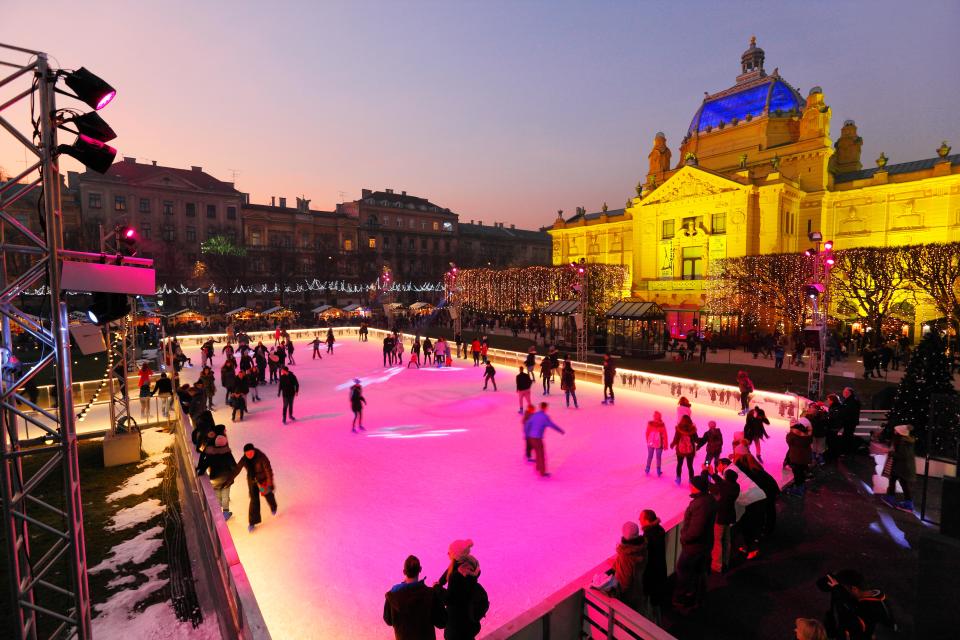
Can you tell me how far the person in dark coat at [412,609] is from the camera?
376 cm

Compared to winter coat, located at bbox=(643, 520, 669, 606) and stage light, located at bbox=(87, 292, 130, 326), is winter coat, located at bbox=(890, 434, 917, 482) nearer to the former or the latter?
winter coat, located at bbox=(643, 520, 669, 606)

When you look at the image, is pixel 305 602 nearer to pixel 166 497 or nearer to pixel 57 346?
pixel 57 346

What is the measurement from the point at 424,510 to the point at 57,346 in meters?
5.35

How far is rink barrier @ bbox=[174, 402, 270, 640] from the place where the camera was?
3783 millimetres

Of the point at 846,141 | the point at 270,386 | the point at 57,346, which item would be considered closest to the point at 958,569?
the point at 57,346

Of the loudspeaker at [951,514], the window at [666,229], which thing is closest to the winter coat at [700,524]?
the loudspeaker at [951,514]

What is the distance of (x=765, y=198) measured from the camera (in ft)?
127

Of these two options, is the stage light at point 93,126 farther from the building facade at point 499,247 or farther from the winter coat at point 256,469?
the building facade at point 499,247

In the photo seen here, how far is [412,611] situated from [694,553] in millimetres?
3033

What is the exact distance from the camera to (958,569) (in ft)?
12.9

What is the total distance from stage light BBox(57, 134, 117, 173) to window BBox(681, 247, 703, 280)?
146 feet

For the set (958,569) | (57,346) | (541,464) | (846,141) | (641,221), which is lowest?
(541,464)

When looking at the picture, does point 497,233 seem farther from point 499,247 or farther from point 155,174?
point 155,174

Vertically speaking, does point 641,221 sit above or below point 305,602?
above
